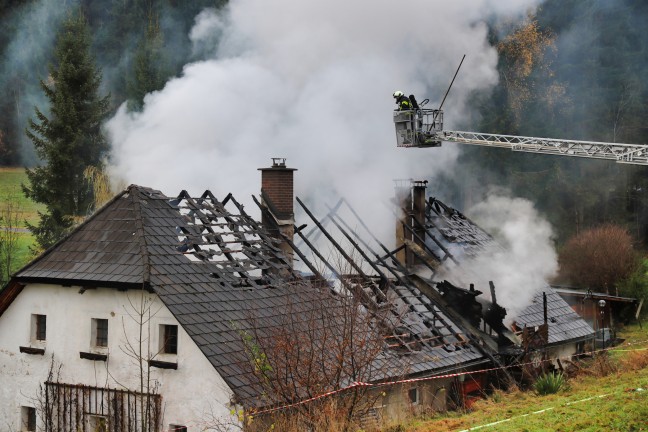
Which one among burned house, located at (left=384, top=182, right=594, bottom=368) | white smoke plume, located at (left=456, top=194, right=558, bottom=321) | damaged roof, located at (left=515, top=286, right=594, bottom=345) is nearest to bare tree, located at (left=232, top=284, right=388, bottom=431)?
burned house, located at (left=384, top=182, right=594, bottom=368)

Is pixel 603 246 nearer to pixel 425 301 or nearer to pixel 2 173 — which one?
pixel 425 301

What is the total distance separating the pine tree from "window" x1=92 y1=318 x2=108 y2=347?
21.0 m

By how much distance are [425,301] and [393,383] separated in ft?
22.0

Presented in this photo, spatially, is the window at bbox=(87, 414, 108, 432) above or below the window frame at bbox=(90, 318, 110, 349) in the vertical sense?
below

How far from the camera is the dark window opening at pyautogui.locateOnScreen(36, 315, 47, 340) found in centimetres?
1861

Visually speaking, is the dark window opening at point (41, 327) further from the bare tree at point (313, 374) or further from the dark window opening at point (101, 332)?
the bare tree at point (313, 374)

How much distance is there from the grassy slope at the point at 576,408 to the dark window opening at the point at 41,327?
776 centimetres

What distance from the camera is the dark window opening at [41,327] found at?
18.6 metres

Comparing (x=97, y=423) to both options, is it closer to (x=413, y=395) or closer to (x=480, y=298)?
(x=413, y=395)

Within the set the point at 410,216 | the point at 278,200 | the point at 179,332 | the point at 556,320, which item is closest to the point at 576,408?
the point at 179,332

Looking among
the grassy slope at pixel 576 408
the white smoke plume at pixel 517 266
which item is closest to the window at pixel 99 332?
the grassy slope at pixel 576 408

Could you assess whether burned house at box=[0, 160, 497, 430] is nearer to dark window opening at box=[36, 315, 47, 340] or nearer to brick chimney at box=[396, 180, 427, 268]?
dark window opening at box=[36, 315, 47, 340]

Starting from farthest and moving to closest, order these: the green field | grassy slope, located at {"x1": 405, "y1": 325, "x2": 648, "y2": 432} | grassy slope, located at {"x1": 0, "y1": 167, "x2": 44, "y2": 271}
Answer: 1. the green field
2. grassy slope, located at {"x1": 0, "y1": 167, "x2": 44, "y2": 271}
3. grassy slope, located at {"x1": 405, "y1": 325, "x2": 648, "y2": 432}

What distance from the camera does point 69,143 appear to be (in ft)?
125
